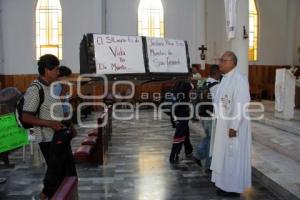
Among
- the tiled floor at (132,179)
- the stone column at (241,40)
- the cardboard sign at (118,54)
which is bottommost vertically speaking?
the tiled floor at (132,179)

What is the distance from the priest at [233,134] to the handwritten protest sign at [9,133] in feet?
9.15

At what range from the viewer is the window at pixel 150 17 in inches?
771

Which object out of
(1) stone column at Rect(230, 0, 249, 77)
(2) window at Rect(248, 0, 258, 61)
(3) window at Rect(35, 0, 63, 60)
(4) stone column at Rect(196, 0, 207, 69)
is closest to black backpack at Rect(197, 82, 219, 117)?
(1) stone column at Rect(230, 0, 249, 77)

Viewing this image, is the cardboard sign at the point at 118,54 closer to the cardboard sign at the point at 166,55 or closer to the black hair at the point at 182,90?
the cardboard sign at the point at 166,55

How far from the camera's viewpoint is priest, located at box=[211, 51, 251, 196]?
548 cm

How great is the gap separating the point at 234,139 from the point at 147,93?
45.8ft

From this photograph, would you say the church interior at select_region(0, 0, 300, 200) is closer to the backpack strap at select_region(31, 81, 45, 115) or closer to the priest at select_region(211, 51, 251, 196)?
the priest at select_region(211, 51, 251, 196)

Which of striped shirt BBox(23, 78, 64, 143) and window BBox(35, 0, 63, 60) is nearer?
striped shirt BBox(23, 78, 64, 143)

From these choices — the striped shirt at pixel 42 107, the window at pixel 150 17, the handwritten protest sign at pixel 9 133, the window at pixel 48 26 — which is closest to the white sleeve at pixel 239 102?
the striped shirt at pixel 42 107

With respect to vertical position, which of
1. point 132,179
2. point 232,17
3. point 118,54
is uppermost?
point 232,17

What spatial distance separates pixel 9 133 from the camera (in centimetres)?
607

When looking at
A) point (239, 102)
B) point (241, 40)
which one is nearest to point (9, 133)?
point (239, 102)

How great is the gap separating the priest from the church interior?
0.26m

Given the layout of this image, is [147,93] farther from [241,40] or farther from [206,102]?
[206,102]
